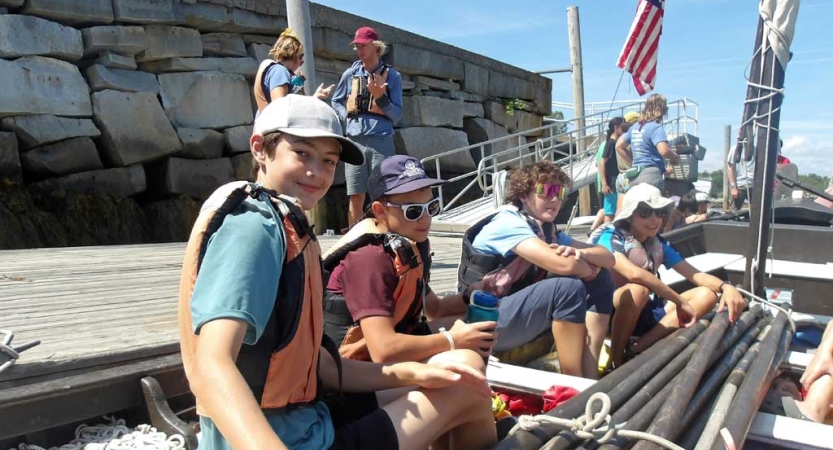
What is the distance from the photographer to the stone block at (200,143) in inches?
332

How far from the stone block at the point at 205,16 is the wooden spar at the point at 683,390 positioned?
23.2 ft

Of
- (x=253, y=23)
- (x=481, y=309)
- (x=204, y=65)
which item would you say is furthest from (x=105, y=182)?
(x=481, y=309)

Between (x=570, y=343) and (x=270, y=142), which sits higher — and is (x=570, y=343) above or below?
below

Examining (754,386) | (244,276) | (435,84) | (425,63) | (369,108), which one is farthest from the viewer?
(435,84)

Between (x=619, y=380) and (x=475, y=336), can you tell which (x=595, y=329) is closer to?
(x=619, y=380)

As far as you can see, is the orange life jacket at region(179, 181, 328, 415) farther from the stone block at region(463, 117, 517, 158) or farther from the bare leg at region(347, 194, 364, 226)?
the stone block at region(463, 117, 517, 158)

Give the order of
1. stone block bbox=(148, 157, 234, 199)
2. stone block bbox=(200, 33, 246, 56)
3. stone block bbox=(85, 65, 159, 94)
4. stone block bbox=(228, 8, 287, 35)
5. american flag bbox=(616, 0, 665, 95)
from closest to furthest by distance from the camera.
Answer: stone block bbox=(85, 65, 159, 94), stone block bbox=(148, 157, 234, 199), stone block bbox=(200, 33, 246, 56), stone block bbox=(228, 8, 287, 35), american flag bbox=(616, 0, 665, 95)

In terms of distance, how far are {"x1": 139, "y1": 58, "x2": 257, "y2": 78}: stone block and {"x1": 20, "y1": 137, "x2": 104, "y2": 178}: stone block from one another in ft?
4.09

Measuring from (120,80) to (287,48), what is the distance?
3779 mm

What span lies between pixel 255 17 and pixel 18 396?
7720mm

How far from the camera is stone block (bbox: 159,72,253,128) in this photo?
8320 mm

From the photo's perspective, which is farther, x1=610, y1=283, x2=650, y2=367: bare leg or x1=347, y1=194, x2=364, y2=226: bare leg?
A: x1=347, y1=194, x2=364, y2=226: bare leg

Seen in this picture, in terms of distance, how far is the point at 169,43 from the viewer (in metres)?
8.16

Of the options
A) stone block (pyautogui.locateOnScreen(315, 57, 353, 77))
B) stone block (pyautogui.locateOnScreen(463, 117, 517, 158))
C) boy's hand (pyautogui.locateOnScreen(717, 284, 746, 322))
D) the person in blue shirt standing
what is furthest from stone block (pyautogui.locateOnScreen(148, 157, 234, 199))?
boy's hand (pyautogui.locateOnScreen(717, 284, 746, 322))
